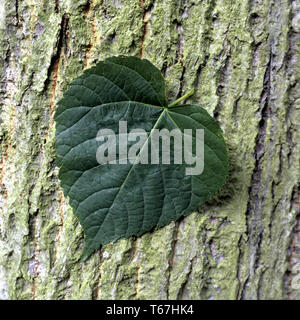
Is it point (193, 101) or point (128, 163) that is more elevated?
point (193, 101)

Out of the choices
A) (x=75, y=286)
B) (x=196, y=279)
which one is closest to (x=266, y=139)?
(x=196, y=279)

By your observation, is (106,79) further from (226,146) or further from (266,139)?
(266,139)

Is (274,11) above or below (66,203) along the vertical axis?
above

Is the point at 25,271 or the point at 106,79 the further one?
the point at 25,271

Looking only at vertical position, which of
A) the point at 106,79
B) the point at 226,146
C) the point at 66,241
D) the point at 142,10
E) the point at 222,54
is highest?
the point at 142,10
